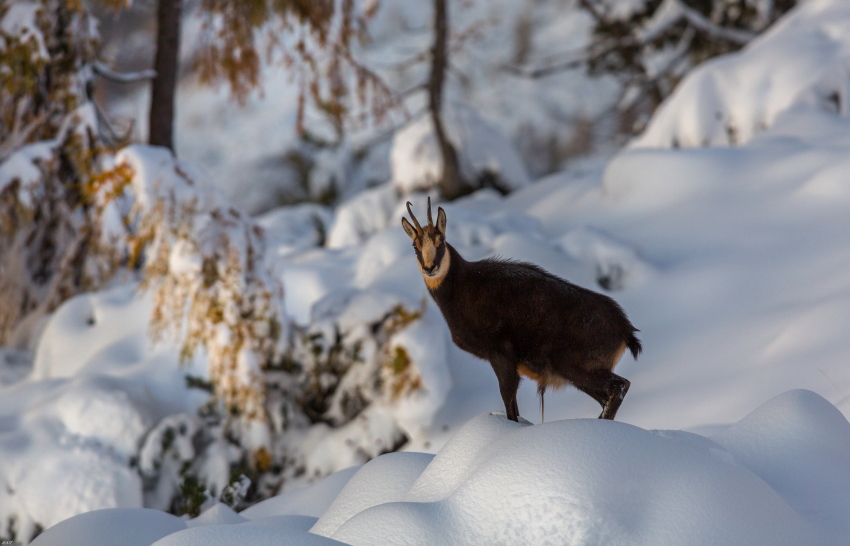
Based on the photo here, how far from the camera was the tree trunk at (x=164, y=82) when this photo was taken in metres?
6.05

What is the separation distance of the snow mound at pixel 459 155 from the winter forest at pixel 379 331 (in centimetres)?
227

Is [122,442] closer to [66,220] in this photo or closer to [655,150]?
[66,220]

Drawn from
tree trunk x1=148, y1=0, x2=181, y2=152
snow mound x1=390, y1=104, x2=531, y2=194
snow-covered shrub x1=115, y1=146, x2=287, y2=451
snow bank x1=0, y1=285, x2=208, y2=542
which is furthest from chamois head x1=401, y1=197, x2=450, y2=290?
snow mound x1=390, y1=104, x2=531, y2=194

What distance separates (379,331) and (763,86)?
464 cm

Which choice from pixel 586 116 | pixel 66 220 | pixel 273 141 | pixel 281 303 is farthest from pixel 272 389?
pixel 586 116

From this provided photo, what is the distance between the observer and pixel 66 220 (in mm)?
6023

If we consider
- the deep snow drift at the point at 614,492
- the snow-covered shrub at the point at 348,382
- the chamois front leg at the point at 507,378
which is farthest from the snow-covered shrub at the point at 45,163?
the deep snow drift at the point at 614,492

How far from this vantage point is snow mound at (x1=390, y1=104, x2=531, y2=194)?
32.6 feet

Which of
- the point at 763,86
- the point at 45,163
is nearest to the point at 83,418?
the point at 45,163

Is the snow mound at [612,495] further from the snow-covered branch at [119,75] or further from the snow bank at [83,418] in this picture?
the snow-covered branch at [119,75]

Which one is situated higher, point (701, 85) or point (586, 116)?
point (701, 85)

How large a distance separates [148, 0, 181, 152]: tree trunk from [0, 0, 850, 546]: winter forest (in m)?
0.02

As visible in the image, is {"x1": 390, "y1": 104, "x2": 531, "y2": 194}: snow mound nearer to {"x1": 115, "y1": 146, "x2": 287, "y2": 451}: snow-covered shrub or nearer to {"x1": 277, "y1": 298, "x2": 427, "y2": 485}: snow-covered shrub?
{"x1": 277, "y1": 298, "x2": 427, "y2": 485}: snow-covered shrub

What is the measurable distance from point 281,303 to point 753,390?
291cm
